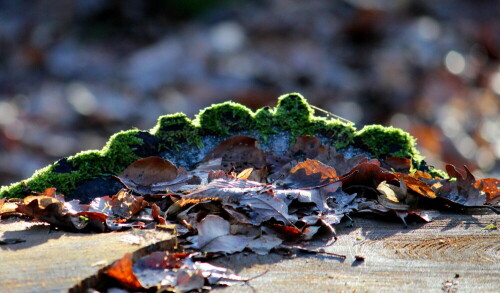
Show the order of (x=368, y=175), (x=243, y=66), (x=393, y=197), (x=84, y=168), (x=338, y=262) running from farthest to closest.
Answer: (x=243, y=66) < (x=84, y=168) < (x=368, y=175) < (x=393, y=197) < (x=338, y=262)

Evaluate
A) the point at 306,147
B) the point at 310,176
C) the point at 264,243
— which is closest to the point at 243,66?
the point at 306,147

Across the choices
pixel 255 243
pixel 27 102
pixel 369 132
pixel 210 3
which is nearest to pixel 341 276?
pixel 255 243

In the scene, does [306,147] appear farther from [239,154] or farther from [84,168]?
[84,168]

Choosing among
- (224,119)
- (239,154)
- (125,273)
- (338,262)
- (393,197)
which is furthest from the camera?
(224,119)

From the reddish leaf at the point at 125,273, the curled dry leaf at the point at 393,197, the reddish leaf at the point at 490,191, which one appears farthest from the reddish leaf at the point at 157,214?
the reddish leaf at the point at 490,191

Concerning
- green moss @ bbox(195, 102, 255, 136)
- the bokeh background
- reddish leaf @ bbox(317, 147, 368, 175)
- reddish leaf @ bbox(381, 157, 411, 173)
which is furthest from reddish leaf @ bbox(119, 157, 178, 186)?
the bokeh background

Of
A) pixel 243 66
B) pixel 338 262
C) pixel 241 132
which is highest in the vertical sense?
pixel 243 66

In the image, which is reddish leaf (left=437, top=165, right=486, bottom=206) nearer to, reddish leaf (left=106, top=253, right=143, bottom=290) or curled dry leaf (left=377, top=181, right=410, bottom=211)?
curled dry leaf (left=377, top=181, right=410, bottom=211)
